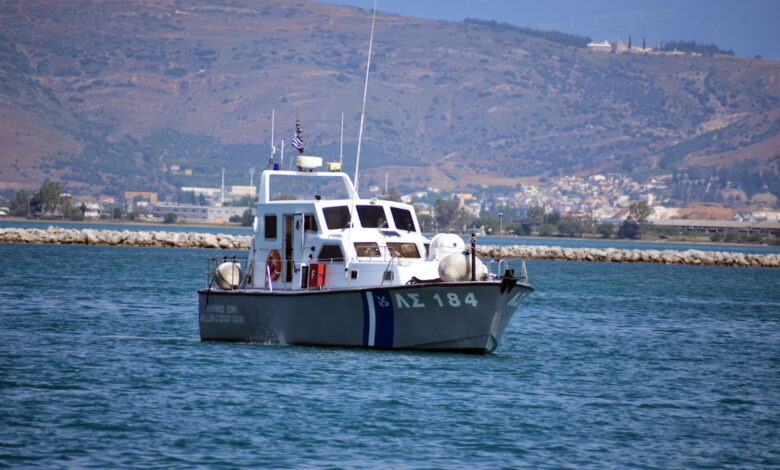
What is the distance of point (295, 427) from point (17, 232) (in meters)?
92.0

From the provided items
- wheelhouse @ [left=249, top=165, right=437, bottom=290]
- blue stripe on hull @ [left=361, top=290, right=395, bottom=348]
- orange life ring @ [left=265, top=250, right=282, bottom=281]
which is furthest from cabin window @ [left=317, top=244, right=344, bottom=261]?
blue stripe on hull @ [left=361, top=290, right=395, bottom=348]

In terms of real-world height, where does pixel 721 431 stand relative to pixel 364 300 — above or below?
below

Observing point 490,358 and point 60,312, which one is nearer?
point 490,358

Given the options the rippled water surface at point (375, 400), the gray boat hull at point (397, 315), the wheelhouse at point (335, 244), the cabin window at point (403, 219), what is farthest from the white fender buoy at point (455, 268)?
the cabin window at point (403, 219)

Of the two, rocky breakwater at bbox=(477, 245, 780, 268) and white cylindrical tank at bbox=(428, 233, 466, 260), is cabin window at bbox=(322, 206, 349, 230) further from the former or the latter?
rocky breakwater at bbox=(477, 245, 780, 268)

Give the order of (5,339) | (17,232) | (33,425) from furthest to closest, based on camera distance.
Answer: (17,232) → (5,339) → (33,425)

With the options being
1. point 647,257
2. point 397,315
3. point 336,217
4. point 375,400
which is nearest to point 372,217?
point 336,217

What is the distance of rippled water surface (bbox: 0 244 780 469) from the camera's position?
17531mm

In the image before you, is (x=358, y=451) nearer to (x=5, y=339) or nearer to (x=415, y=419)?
(x=415, y=419)

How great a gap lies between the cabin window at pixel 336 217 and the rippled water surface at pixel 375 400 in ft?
9.36

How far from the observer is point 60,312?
121ft

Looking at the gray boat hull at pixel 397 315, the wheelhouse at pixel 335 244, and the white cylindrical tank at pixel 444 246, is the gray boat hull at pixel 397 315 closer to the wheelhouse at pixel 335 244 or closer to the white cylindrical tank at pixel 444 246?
A: the wheelhouse at pixel 335 244

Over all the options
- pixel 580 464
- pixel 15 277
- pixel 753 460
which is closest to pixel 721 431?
pixel 753 460

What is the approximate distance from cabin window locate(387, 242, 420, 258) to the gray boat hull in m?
1.97
